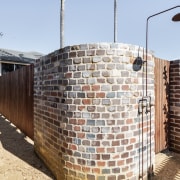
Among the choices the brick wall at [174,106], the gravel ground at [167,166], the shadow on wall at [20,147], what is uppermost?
the brick wall at [174,106]

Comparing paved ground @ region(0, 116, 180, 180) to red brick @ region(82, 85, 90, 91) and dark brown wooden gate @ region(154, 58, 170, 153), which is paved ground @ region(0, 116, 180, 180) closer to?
dark brown wooden gate @ region(154, 58, 170, 153)

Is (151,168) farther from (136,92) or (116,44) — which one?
(116,44)

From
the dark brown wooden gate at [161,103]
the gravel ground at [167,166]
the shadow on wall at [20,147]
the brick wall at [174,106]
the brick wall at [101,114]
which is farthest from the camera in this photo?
the brick wall at [174,106]

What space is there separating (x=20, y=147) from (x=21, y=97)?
6.59ft

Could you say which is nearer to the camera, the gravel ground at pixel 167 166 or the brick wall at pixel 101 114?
the brick wall at pixel 101 114

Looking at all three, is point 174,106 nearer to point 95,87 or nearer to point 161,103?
point 161,103

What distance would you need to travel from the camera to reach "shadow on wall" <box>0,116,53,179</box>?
429 cm

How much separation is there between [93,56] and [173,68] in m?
2.74

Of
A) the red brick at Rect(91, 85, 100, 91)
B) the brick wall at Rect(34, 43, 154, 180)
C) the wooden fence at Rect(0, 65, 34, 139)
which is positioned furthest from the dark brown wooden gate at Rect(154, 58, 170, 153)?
the wooden fence at Rect(0, 65, 34, 139)

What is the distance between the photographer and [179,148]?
4.90 metres

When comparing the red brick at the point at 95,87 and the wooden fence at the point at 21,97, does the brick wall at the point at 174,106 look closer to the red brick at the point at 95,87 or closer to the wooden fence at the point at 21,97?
the red brick at the point at 95,87

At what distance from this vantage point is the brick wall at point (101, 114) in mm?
3041

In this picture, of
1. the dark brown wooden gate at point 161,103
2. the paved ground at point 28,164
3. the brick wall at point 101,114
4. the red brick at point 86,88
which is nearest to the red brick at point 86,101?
the brick wall at point 101,114

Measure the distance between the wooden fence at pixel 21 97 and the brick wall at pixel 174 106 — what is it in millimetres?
3686
